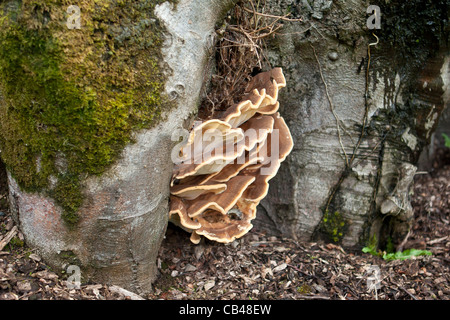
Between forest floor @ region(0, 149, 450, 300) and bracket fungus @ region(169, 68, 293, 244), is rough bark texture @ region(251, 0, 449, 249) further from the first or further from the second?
bracket fungus @ region(169, 68, 293, 244)

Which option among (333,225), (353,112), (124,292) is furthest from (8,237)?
(353,112)

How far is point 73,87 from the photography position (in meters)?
2.38

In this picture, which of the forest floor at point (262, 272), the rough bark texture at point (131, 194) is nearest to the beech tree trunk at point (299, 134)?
the rough bark texture at point (131, 194)

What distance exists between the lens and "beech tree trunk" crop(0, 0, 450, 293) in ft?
8.55

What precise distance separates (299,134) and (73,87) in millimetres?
2415

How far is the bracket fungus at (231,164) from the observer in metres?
2.92

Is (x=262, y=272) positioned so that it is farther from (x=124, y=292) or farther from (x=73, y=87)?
(x=73, y=87)

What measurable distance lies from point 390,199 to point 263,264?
158 centimetres

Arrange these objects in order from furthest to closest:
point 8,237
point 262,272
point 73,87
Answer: point 262,272 < point 8,237 < point 73,87

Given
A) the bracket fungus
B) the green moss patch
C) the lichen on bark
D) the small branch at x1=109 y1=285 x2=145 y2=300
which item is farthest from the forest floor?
the lichen on bark

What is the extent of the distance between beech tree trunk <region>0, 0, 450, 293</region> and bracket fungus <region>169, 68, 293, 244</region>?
0.65 ft

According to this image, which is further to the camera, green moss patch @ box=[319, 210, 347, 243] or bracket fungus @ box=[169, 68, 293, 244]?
green moss patch @ box=[319, 210, 347, 243]
